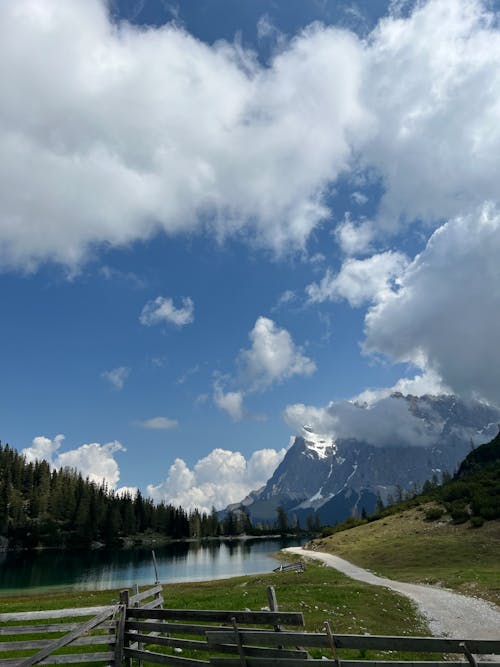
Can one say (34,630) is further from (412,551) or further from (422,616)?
(412,551)

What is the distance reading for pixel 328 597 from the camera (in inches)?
1248

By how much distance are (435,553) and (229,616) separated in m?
59.2

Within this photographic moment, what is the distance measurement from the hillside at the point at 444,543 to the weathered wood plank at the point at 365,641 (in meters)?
30.6

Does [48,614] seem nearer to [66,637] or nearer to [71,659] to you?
[71,659]

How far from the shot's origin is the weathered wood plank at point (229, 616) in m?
11.4

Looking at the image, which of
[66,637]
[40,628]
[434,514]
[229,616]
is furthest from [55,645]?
[434,514]

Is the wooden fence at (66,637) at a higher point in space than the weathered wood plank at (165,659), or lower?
higher

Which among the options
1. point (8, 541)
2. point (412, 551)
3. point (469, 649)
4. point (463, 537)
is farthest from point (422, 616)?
point (8, 541)

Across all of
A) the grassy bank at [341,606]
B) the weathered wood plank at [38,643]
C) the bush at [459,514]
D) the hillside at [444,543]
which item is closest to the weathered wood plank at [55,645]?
the weathered wood plank at [38,643]

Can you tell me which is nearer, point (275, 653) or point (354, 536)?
point (275, 653)

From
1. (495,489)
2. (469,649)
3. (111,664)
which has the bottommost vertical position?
(111,664)

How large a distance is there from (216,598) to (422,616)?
590 inches

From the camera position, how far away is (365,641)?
391 inches

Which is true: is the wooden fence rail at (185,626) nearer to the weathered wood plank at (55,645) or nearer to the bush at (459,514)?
the weathered wood plank at (55,645)
